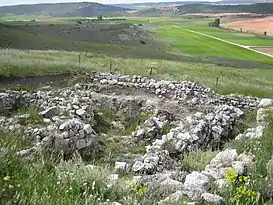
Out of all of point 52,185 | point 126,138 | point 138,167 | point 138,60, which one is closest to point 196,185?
point 138,167

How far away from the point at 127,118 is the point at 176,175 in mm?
9243

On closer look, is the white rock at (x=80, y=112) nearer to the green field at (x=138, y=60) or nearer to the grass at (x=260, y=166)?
the grass at (x=260, y=166)

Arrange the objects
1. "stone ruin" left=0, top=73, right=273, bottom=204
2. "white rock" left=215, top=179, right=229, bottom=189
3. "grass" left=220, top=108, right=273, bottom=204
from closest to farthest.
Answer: "grass" left=220, top=108, right=273, bottom=204, "white rock" left=215, top=179, right=229, bottom=189, "stone ruin" left=0, top=73, right=273, bottom=204

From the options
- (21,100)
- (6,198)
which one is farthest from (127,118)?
(6,198)

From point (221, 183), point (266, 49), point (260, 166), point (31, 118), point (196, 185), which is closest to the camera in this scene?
point (196, 185)

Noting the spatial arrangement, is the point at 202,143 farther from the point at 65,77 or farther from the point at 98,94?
the point at 65,77

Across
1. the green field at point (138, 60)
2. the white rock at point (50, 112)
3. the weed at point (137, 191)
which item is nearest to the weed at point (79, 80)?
the green field at point (138, 60)

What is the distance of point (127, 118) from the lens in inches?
736

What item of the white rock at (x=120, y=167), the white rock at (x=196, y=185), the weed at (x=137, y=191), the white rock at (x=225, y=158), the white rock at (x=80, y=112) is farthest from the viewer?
the white rock at (x=80, y=112)

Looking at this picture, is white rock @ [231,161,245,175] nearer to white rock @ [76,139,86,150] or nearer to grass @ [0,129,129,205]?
grass @ [0,129,129,205]

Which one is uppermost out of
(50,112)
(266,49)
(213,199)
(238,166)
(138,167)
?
(213,199)

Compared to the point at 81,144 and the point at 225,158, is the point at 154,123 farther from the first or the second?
the point at 225,158

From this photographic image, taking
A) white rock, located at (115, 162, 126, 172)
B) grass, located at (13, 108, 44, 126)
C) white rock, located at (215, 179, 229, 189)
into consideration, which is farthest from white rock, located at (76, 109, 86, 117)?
white rock, located at (215, 179, 229, 189)

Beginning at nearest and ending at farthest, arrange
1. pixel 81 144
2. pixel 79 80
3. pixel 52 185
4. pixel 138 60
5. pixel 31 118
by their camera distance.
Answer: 1. pixel 52 185
2. pixel 81 144
3. pixel 31 118
4. pixel 79 80
5. pixel 138 60
